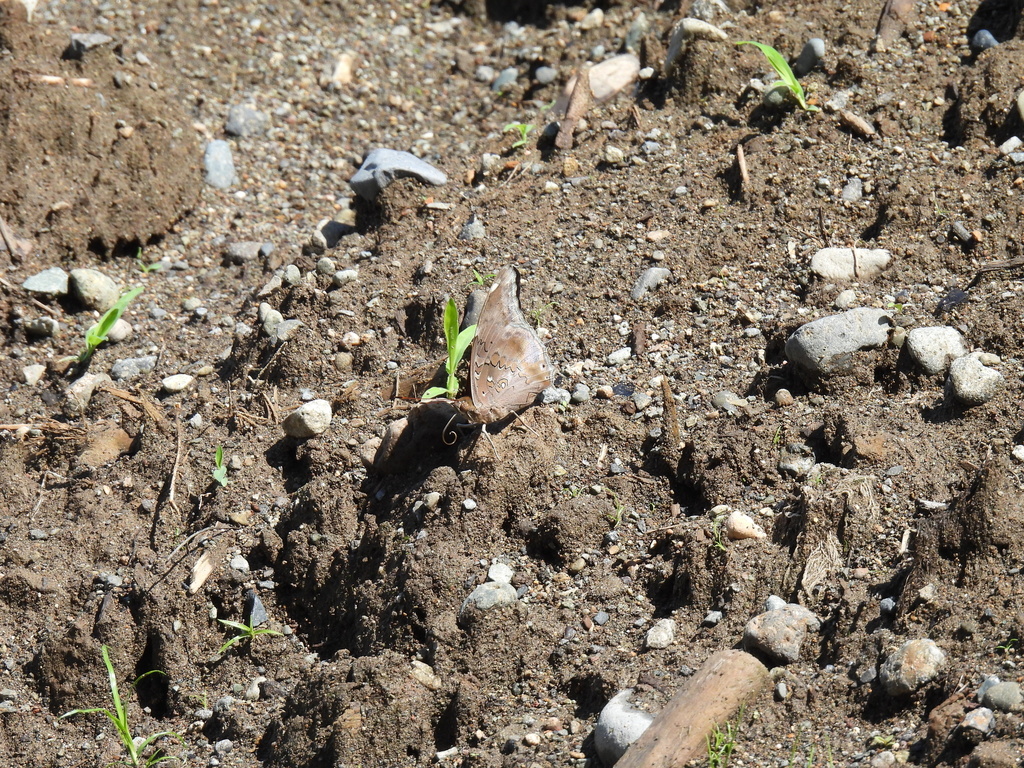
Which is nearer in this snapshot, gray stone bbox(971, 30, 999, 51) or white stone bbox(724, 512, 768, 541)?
white stone bbox(724, 512, 768, 541)

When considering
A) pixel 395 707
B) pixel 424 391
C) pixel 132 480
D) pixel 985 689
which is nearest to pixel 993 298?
pixel 985 689

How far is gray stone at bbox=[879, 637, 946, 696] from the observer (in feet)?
8.04

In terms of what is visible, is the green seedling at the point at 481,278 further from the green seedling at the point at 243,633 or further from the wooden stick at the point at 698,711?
the wooden stick at the point at 698,711

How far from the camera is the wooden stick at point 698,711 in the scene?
2.45 metres

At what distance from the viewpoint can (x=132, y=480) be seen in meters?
3.80

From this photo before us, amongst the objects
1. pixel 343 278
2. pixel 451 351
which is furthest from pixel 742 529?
pixel 343 278

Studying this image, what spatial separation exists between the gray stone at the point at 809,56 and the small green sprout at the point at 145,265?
319 cm

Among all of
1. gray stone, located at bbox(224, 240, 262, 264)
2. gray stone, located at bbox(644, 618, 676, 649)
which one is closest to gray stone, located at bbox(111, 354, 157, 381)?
gray stone, located at bbox(224, 240, 262, 264)

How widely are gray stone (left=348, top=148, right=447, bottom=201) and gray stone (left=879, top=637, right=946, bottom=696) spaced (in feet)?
9.81

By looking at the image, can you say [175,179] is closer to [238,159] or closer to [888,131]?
[238,159]

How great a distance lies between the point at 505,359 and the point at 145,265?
7.67 ft

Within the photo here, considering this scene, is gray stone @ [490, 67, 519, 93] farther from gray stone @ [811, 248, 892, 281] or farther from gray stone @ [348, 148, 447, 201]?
gray stone @ [811, 248, 892, 281]

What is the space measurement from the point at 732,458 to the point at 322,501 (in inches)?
56.8

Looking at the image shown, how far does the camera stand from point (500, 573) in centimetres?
311
